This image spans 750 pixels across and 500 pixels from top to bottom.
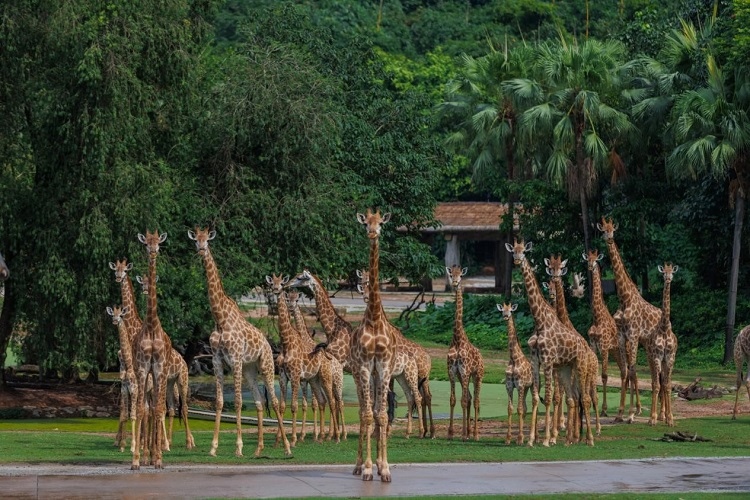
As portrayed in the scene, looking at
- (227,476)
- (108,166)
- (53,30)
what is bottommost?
(227,476)

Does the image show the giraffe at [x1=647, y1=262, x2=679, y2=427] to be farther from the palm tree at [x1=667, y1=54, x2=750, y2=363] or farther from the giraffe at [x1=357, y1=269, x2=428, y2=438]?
the palm tree at [x1=667, y1=54, x2=750, y2=363]

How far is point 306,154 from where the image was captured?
32.1 meters

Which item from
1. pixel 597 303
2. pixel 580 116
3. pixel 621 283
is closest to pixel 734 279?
pixel 580 116

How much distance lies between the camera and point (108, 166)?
2928 cm

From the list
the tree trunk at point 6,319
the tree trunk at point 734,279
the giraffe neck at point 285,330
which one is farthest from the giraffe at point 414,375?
the tree trunk at point 734,279

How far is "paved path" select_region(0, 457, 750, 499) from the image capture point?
648 inches

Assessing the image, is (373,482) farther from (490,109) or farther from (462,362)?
(490,109)

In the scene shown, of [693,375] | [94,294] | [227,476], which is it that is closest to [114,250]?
[94,294]

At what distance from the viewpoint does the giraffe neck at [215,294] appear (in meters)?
21.0

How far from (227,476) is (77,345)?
11922 mm

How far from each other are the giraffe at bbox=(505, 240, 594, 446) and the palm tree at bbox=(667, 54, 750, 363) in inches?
587

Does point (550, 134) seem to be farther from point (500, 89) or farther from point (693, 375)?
point (693, 375)

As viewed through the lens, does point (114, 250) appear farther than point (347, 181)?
No

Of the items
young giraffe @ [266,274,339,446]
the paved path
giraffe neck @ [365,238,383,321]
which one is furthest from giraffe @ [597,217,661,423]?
giraffe neck @ [365,238,383,321]
